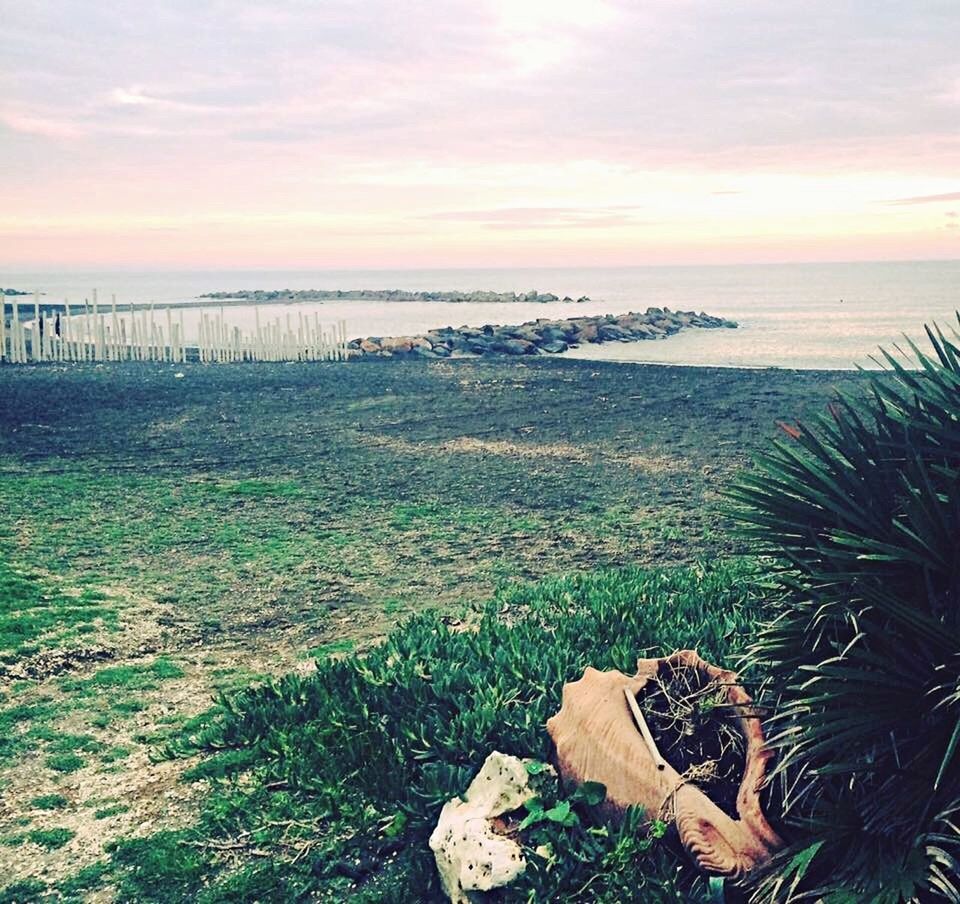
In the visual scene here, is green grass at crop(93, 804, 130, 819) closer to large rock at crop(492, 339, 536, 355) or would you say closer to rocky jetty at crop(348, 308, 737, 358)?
rocky jetty at crop(348, 308, 737, 358)

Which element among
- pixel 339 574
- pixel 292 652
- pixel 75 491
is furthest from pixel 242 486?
pixel 292 652

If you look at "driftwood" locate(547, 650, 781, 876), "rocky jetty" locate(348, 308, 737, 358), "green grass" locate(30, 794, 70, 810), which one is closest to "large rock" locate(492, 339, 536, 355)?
"rocky jetty" locate(348, 308, 737, 358)

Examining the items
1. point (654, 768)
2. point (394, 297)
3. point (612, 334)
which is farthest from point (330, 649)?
point (394, 297)

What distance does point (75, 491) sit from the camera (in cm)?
1310

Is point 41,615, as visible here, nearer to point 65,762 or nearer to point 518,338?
point 65,762

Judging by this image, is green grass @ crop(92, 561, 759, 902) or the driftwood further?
green grass @ crop(92, 561, 759, 902)

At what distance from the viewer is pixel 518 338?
3750 centimetres

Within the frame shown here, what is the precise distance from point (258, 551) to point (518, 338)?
91.8 ft

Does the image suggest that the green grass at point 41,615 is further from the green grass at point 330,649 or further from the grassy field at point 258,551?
the green grass at point 330,649

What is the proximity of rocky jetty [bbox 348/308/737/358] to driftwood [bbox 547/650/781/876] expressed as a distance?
2795cm

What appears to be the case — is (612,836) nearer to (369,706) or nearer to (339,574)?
(369,706)

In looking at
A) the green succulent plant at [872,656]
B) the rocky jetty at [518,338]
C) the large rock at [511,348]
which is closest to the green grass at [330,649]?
the green succulent plant at [872,656]

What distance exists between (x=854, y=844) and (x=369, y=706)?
2928 mm

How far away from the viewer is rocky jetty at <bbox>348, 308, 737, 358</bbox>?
33188mm
